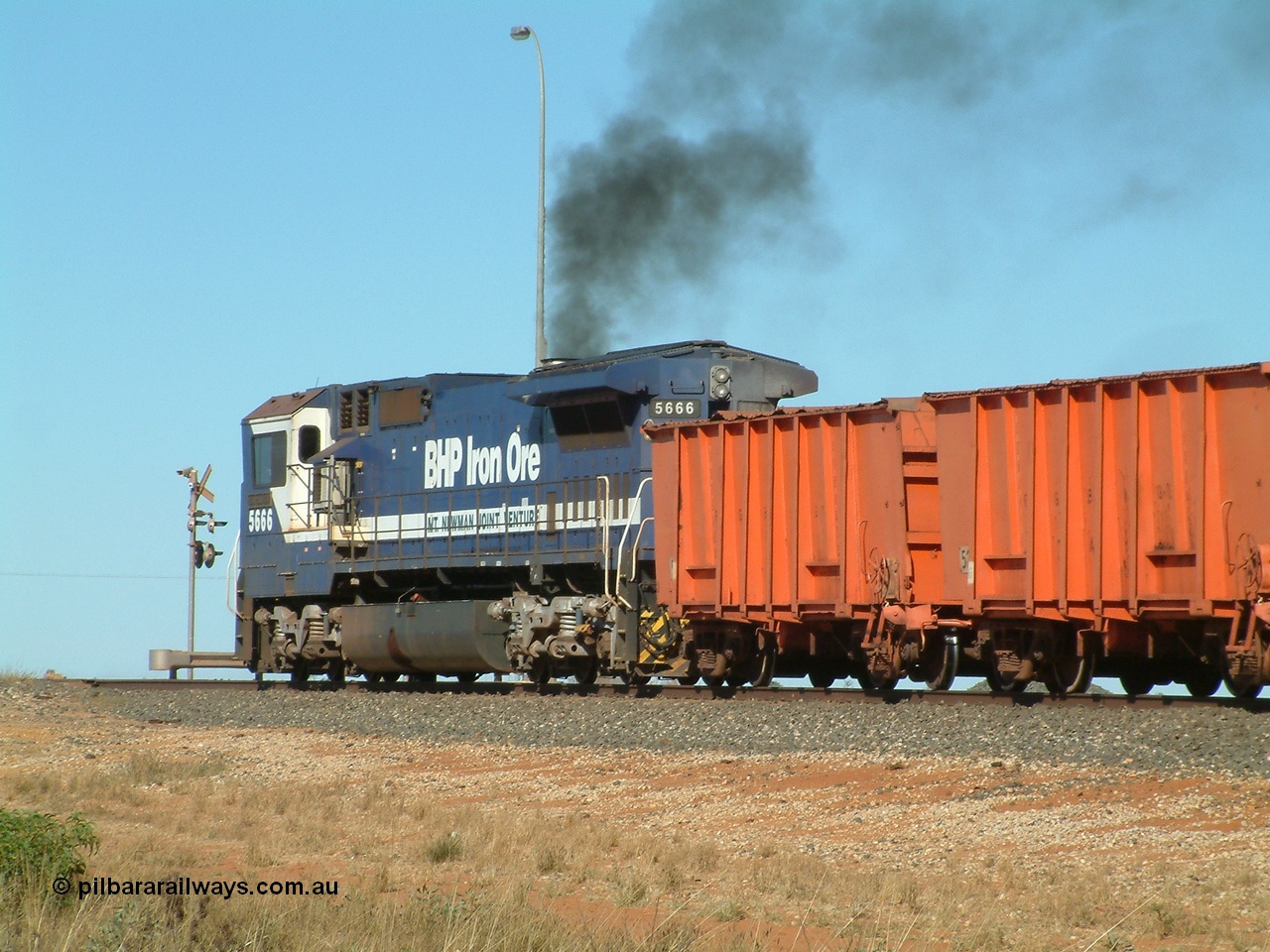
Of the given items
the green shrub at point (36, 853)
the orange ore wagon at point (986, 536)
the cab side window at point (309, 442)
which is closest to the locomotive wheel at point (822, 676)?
the orange ore wagon at point (986, 536)

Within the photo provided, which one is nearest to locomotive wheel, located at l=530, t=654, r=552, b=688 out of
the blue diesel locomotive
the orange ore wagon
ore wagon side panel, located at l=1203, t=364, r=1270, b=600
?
the blue diesel locomotive

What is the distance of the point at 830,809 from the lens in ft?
36.1

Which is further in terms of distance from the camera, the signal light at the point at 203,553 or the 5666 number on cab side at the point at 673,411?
the signal light at the point at 203,553

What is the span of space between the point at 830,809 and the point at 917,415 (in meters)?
6.80

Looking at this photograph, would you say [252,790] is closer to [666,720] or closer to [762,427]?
[666,720]

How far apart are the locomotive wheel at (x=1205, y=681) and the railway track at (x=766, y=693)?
4.61 ft

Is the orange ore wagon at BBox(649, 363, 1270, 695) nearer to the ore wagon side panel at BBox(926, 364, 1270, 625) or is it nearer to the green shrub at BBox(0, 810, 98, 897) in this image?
the ore wagon side panel at BBox(926, 364, 1270, 625)

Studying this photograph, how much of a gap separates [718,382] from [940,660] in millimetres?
4715

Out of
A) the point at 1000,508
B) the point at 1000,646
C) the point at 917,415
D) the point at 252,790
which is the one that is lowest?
the point at 252,790

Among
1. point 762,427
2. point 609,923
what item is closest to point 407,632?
point 762,427

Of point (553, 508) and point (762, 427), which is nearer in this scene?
point (762, 427)

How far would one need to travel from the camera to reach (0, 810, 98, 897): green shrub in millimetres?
8438

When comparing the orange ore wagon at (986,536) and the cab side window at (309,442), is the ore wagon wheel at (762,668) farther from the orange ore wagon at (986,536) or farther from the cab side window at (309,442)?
the cab side window at (309,442)

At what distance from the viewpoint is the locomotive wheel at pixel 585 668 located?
66.9 feet
